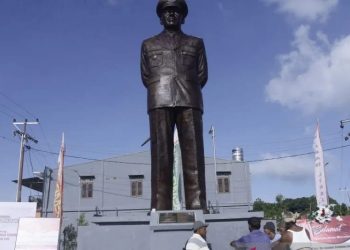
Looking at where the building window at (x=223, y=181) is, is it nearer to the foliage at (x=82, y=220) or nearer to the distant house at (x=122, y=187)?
the distant house at (x=122, y=187)

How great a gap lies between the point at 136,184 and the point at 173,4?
26.7 meters

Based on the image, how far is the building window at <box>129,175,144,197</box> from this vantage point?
107ft

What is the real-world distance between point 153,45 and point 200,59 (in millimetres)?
800

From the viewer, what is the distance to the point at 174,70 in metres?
6.80

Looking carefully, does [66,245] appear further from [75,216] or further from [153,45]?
[153,45]

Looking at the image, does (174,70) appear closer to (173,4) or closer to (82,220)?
(173,4)

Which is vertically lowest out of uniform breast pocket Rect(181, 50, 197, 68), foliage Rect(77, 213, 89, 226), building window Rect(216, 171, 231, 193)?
foliage Rect(77, 213, 89, 226)

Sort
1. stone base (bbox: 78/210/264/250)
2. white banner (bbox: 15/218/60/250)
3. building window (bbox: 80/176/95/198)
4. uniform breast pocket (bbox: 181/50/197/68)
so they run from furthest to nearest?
building window (bbox: 80/176/95/198) → white banner (bbox: 15/218/60/250) → uniform breast pocket (bbox: 181/50/197/68) → stone base (bbox: 78/210/264/250)

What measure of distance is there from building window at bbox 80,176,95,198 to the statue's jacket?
27.0 m

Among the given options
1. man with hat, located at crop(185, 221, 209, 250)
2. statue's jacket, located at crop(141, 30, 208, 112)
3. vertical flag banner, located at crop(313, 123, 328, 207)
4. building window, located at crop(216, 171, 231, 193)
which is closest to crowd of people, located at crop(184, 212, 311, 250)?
man with hat, located at crop(185, 221, 209, 250)

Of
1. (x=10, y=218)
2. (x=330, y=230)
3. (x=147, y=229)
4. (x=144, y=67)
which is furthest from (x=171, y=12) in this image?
(x=10, y=218)

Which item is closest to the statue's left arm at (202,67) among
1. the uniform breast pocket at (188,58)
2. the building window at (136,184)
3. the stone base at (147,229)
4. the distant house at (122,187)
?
the uniform breast pocket at (188,58)

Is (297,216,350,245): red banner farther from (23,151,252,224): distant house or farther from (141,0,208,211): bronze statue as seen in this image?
(23,151,252,224): distant house

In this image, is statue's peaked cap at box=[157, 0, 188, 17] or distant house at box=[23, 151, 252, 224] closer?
statue's peaked cap at box=[157, 0, 188, 17]
